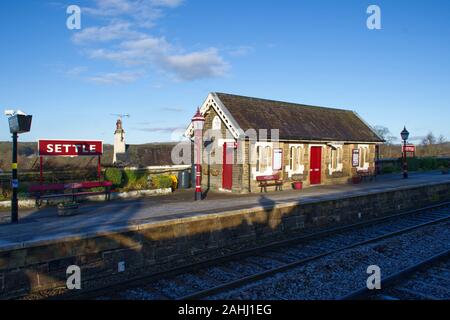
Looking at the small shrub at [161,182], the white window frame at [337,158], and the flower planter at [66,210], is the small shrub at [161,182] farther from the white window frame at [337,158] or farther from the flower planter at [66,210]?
the white window frame at [337,158]

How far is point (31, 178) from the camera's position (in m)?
16.1

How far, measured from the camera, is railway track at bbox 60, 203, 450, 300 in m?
7.62

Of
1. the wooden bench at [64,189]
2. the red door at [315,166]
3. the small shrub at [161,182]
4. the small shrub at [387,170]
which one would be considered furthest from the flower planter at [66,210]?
the small shrub at [387,170]

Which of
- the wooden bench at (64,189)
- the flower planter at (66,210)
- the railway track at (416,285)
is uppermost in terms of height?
the wooden bench at (64,189)

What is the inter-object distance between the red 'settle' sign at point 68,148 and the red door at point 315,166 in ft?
36.2

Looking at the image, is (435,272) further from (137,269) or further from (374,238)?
(137,269)

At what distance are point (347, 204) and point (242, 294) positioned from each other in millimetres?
9185

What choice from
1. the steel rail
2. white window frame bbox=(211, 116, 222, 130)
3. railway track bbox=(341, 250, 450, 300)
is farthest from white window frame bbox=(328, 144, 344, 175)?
railway track bbox=(341, 250, 450, 300)

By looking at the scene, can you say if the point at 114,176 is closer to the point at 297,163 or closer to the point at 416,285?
the point at 297,163

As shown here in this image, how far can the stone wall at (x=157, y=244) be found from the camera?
294 inches

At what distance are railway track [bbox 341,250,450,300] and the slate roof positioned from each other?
1010 cm

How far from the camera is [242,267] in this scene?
945cm

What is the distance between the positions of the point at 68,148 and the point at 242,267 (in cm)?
865

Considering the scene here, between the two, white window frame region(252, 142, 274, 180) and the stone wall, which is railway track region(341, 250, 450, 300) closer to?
the stone wall
